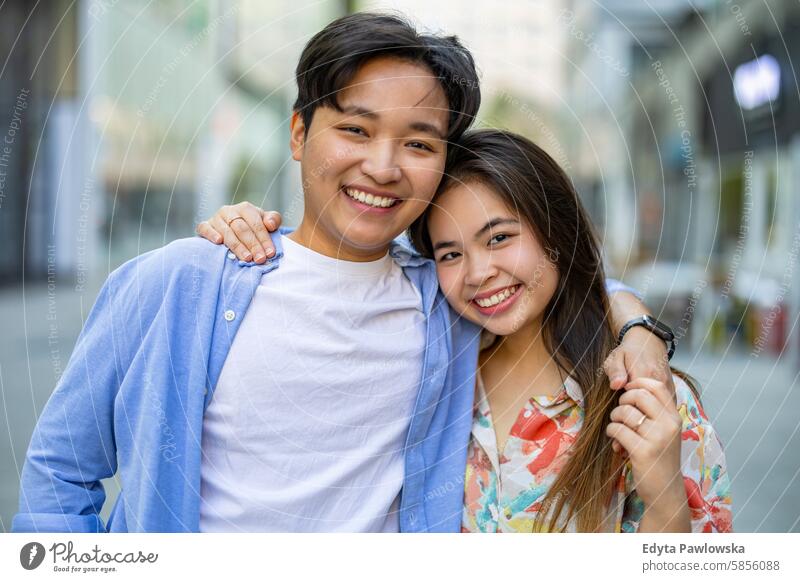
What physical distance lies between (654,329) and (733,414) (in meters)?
4.98

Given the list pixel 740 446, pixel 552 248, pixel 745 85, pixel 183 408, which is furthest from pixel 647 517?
pixel 745 85

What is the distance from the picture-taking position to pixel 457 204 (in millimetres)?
1730

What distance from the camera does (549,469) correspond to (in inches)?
67.5

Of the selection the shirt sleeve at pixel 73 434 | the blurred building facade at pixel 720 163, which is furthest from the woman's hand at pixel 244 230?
the blurred building facade at pixel 720 163

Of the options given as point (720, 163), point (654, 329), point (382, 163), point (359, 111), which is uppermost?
point (720, 163)

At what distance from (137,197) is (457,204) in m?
12.4

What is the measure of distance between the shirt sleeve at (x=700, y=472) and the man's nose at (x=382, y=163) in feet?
2.42

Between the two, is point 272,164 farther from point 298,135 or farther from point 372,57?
point 372,57

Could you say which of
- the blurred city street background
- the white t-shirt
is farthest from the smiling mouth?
the blurred city street background

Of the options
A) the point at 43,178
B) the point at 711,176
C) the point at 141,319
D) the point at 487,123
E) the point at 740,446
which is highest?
the point at 711,176

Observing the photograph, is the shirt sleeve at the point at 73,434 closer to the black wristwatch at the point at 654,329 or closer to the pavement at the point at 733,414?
the pavement at the point at 733,414

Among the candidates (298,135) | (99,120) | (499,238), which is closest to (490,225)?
(499,238)
